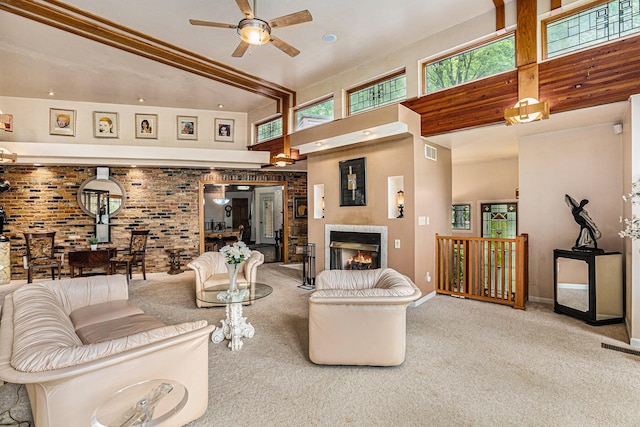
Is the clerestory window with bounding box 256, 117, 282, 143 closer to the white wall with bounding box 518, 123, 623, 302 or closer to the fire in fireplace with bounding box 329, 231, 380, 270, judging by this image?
the fire in fireplace with bounding box 329, 231, 380, 270

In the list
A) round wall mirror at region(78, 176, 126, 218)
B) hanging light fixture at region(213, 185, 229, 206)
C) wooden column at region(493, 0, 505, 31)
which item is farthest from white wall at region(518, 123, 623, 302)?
round wall mirror at region(78, 176, 126, 218)

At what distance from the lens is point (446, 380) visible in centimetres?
261

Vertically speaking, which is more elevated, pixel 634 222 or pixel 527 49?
pixel 527 49

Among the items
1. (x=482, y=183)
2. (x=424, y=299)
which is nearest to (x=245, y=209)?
(x=424, y=299)

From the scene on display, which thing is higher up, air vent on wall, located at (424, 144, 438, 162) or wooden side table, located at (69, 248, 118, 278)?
air vent on wall, located at (424, 144, 438, 162)

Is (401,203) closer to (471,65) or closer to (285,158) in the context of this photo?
(471,65)

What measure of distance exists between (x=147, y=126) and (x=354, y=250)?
18.5 feet

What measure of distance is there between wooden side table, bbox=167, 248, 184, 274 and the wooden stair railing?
5.79 m

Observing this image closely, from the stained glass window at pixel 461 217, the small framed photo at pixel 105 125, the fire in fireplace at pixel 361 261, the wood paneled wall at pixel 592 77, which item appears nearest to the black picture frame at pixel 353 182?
the fire in fireplace at pixel 361 261

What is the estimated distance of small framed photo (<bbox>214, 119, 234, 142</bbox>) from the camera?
789 centimetres

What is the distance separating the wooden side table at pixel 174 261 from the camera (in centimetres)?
741

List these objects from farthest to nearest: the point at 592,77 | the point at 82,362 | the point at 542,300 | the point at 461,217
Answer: the point at 461,217 < the point at 542,300 < the point at 592,77 < the point at 82,362

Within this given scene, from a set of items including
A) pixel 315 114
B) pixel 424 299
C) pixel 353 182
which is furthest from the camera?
pixel 315 114

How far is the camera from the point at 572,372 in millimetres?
2742
